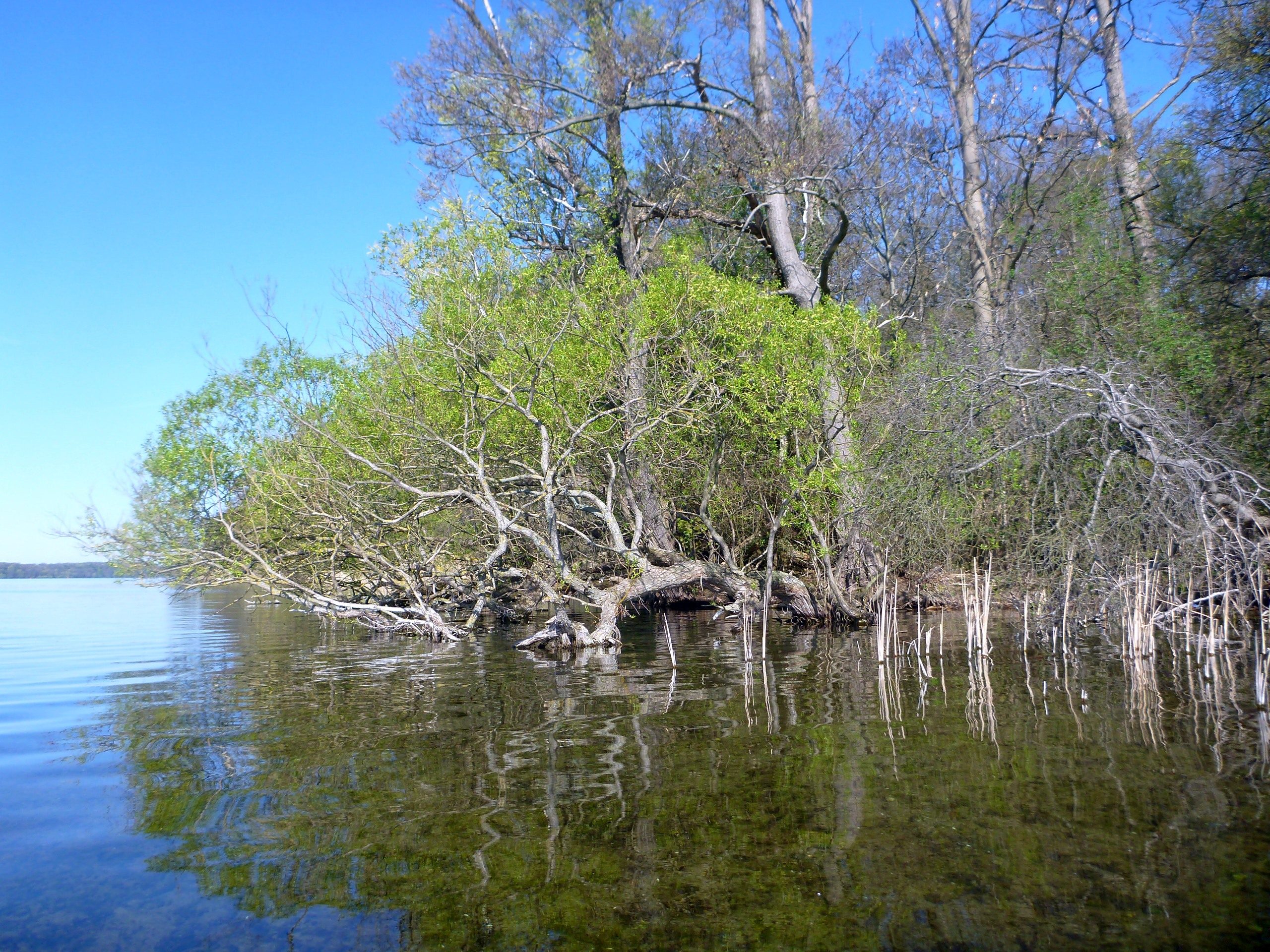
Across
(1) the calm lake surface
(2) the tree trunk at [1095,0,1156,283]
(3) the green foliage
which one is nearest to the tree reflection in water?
(1) the calm lake surface

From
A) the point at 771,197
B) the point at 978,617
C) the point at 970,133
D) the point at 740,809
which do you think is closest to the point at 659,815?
the point at 740,809

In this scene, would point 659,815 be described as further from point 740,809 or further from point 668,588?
point 668,588

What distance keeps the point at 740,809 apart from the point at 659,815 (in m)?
0.51

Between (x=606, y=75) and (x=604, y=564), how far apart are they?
10483 mm

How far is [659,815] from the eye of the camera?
5.32m

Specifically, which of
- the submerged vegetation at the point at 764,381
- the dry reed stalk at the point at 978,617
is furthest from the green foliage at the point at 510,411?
the dry reed stalk at the point at 978,617

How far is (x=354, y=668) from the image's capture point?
12656 mm

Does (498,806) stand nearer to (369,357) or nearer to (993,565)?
(369,357)

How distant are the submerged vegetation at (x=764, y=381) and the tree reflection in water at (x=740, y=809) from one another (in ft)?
10.0

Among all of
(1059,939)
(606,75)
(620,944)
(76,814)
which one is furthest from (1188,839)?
(606,75)

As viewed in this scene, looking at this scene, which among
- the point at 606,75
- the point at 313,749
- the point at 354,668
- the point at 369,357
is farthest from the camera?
the point at 606,75

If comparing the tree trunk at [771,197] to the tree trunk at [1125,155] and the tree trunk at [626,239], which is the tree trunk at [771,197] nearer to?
the tree trunk at [626,239]

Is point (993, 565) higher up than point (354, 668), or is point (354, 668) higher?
point (993, 565)

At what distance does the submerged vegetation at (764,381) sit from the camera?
1148 cm
